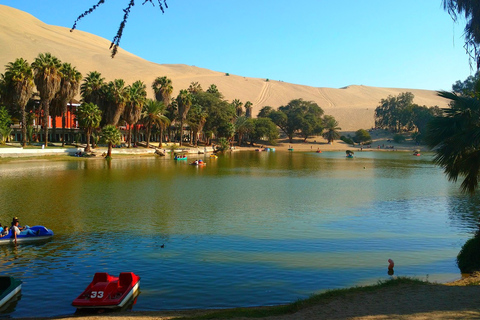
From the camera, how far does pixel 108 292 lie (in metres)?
13.1

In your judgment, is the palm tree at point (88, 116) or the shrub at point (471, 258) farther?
the palm tree at point (88, 116)

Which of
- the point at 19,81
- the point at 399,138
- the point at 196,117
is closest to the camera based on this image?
the point at 19,81

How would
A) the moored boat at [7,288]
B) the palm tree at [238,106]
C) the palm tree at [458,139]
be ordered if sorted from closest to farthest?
the moored boat at [7,288] → the palm tree at [458,139] → the palm tree at [238,106]

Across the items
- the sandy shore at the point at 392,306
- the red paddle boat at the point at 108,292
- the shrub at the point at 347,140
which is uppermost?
the shrub at the point at 347,140

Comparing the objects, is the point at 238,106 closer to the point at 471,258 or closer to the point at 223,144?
the point at 223,144

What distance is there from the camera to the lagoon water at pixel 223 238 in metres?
14.9

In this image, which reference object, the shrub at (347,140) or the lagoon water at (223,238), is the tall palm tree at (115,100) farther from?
the shrub at (347,140)

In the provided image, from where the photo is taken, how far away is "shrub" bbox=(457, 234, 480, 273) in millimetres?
16469

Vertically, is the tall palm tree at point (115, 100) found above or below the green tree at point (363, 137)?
above

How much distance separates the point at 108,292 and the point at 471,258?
1274 cm

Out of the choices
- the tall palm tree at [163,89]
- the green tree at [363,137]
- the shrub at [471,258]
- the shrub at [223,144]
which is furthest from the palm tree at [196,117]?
the shrub at [471,258]

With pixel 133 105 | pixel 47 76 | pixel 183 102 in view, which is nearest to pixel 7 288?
pixel 47 76

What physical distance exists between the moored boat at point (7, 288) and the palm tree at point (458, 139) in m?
14.6

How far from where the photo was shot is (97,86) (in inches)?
3019
